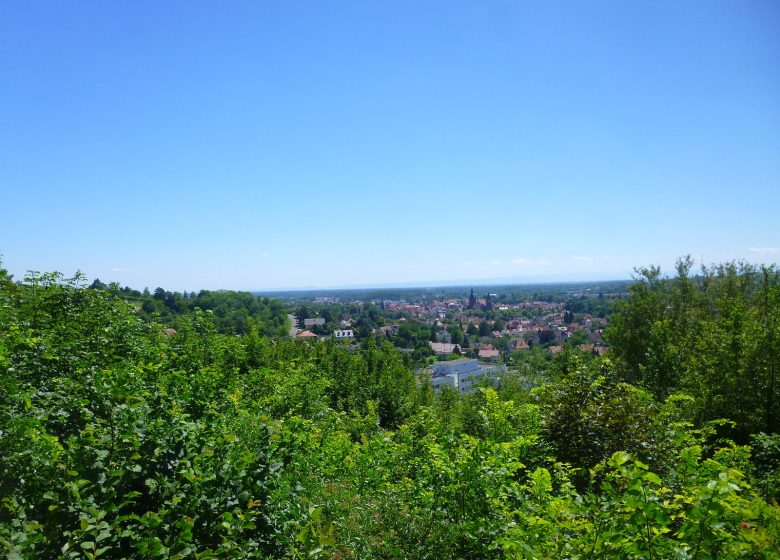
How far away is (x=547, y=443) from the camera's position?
7438 mm

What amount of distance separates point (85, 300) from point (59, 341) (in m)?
3.40

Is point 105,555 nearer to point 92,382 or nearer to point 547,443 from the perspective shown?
point 92,382

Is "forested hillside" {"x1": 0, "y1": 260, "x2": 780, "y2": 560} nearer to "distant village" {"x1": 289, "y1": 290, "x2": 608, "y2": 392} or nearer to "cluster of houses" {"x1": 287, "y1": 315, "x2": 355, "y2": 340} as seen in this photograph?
"distant village" {"x1": 289, "y1": 290, "x2": 608, "y2": 392}

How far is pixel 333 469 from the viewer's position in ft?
21.2

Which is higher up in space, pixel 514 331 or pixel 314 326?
pixel 314 326

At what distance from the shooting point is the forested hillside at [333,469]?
256 centimetres

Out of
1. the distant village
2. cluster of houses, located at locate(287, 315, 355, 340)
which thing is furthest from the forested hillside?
cluster of houses, located at locate(287, 315, 355, 340)

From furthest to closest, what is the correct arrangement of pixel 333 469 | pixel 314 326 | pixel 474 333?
pixel 474 333 → pixel 314 326 → pixel 333 469

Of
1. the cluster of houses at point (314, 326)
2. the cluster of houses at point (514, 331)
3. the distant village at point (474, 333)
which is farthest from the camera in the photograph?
the cluster of houses at point (314, 326)

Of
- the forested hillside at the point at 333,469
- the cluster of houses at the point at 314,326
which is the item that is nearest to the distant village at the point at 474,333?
the cluster of houses at the point at 314,326

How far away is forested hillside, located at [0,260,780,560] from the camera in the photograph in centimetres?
256

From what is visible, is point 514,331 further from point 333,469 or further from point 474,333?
point 333,469

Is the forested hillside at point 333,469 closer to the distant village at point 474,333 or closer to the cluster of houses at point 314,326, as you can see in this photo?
the distant village at point 474,333

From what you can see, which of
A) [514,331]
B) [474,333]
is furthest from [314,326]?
[514,331]
